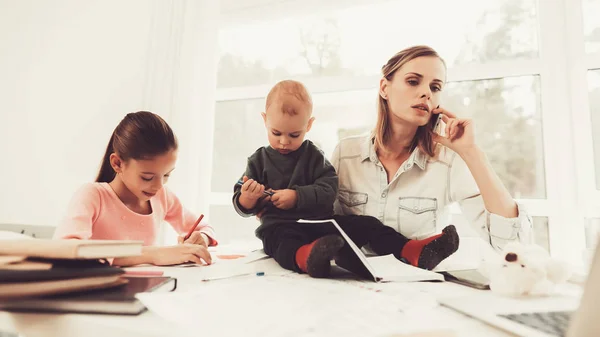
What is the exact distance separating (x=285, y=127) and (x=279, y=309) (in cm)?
65

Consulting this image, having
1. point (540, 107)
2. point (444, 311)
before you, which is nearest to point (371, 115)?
point (540, 107)

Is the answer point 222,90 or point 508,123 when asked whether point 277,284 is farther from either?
point 222,90

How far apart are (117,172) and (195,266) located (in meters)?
0.45

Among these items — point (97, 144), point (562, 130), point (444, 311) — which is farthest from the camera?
point (97, 144)

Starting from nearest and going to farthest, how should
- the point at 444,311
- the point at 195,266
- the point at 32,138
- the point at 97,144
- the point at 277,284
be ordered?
the point at 444,311
the point at 277,284
the point at 195,266
the point at 97,144
the point at 32,138

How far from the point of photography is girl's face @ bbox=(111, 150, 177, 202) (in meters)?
1.08

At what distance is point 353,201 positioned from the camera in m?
1.24

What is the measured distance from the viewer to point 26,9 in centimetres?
A: 223

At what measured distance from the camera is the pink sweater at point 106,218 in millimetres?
950

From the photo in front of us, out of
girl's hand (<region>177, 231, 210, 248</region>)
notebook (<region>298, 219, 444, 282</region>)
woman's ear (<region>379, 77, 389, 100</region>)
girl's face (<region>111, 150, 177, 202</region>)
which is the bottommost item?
notebook (<region>298, 219, 444, 282</region>)

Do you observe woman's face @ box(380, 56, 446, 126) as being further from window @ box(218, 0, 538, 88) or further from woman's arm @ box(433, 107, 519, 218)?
window @ box(218, 0, 538, 88)

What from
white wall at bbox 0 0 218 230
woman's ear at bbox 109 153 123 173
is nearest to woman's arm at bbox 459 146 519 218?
woman's ear at bbox 109 153 123 173

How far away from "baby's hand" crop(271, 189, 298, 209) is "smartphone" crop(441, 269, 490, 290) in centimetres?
43

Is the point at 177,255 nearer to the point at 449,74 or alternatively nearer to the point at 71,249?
the point at 71,249
